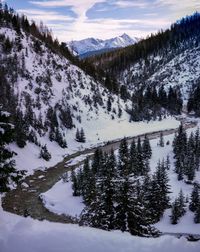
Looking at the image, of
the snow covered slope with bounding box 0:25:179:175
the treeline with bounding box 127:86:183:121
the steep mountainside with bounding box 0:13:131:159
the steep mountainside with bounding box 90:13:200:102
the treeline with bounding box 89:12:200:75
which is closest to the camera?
the snow covered slope with bounding box 0:25:179:175

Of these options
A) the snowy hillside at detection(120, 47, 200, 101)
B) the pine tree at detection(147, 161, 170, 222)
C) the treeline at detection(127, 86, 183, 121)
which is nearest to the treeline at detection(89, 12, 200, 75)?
the snowy hillside at detection(120, 47, 200, 101)

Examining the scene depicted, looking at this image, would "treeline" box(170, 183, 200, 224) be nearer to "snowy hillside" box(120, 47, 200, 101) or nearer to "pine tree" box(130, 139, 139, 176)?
"pine tree" box(130, 139, 139, 176)

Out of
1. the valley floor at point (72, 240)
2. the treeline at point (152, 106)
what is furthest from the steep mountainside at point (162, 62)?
the valley floor at point (72, 240)

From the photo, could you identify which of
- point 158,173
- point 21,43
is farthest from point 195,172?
point 21,43

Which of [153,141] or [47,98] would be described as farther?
[47,98]

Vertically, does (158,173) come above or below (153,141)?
above

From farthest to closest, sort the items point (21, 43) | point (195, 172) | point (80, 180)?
point (21, 43)
point (195, 172)
point (80, 180)

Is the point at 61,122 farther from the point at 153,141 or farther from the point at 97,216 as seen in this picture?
the point at 97,216

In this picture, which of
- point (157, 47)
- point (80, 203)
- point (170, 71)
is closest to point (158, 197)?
point (80, 203)
